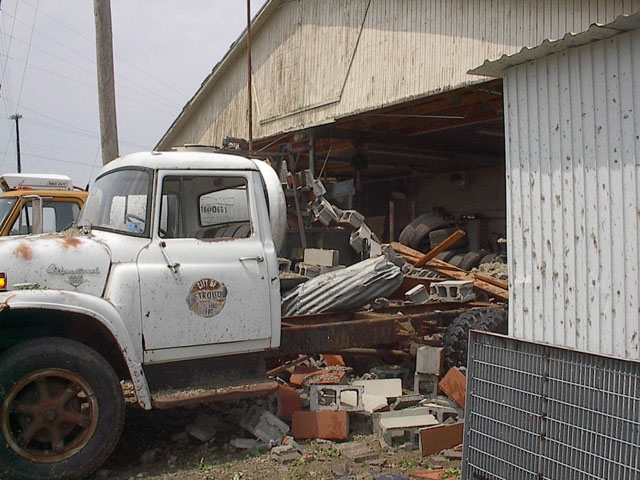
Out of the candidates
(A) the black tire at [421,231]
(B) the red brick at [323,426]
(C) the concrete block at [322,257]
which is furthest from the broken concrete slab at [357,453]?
(A) the black tire at [421,231]

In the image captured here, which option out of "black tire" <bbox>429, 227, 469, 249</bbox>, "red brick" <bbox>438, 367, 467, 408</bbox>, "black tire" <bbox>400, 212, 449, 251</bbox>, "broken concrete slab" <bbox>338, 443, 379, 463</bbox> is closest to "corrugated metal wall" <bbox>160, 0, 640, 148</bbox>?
"black tire" <bbox>400, 212, 449, 251</bbox>

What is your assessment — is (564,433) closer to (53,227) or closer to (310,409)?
(310,409)

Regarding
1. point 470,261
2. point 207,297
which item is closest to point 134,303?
point 207,297

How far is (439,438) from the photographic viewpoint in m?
5.13

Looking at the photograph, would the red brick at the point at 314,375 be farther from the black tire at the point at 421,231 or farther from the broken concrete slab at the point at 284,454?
the black tire at the point at 421,231

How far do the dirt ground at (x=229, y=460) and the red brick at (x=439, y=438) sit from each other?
0.09m

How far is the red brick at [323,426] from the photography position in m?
5.52

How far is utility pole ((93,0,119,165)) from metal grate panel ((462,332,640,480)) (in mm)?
7673

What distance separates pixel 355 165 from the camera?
48.5 ft

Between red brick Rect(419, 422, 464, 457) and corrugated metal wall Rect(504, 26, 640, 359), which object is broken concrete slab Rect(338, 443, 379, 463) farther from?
corrugated metal wall Rect(504, 26, 640, 359)

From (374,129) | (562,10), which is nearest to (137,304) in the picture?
(562,10)

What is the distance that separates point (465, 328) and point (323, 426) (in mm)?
2049

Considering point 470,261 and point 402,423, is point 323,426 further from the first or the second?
point 470,261

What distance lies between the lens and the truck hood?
15.2 feet
